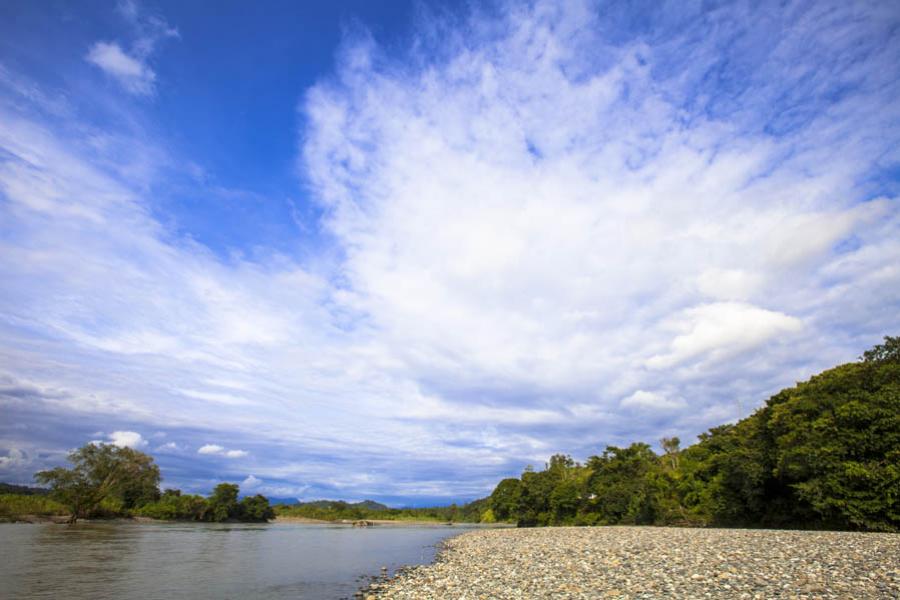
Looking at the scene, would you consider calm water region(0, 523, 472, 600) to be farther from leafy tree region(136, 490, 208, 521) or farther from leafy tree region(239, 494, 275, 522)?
leafy tree region(239, 494, 275, 522)

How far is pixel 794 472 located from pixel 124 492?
410 feet

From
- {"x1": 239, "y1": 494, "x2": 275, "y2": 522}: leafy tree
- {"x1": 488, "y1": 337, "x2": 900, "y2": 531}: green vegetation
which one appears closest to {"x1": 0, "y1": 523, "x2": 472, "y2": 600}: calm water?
{"x1": 488, "y1": 337, "x2": 900, "y2": 531}: green vegetation

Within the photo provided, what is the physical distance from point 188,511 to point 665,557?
468ft

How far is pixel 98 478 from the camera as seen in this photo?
91688 mm

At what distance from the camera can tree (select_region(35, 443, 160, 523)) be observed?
279 ft

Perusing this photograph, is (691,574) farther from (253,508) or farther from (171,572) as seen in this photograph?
(253,508)

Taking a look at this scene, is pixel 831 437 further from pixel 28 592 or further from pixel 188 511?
pixel 188 511

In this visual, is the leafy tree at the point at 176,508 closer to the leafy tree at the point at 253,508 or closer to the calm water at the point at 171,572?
the leafy tree at the point at 253,508

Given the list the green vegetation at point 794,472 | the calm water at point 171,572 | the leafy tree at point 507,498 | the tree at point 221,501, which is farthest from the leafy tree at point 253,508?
the calm water at point 171,572

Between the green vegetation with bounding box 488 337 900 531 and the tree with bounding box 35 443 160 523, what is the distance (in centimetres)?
9065

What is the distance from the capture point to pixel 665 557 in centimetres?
2248

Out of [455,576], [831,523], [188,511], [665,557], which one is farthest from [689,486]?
[188,511]

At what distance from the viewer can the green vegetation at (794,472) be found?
33.1 m

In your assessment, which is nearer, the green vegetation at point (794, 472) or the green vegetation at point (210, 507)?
the green vegetation at point (794, 472)
